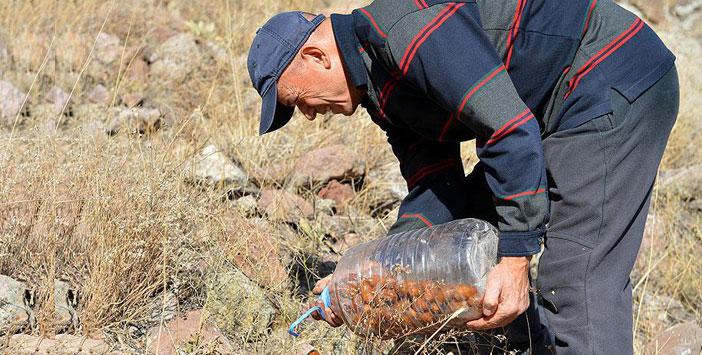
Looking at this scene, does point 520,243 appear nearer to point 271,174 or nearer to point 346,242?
point 346,242

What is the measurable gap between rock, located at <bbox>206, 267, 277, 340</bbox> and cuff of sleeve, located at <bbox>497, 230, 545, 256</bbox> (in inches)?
46.0

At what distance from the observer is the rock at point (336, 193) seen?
4.50m

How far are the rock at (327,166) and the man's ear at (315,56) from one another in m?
1.83

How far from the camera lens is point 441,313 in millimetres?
2662

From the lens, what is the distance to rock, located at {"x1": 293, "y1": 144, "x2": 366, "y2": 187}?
4.45 metres

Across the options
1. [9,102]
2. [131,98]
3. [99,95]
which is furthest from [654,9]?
[9,102]

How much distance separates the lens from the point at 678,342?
375cm

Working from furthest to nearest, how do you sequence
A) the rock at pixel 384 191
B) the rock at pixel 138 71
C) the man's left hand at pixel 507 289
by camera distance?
1. the rock at pixel 138 71
2. the rock at pixel 384 191
3. the man's left hand at pixel 507 289

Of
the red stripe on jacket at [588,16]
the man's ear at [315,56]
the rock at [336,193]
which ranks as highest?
the red stripe on jacket at [588,16]

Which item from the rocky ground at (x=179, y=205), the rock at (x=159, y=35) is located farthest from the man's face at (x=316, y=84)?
the rock at (x=159, y=35)

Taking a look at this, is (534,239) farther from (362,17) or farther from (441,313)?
(362,17)

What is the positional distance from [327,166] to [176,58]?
1901mm

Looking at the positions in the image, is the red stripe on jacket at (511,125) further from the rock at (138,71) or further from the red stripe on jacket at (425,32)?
the rock at (138,71)

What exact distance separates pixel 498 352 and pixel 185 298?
122cm
